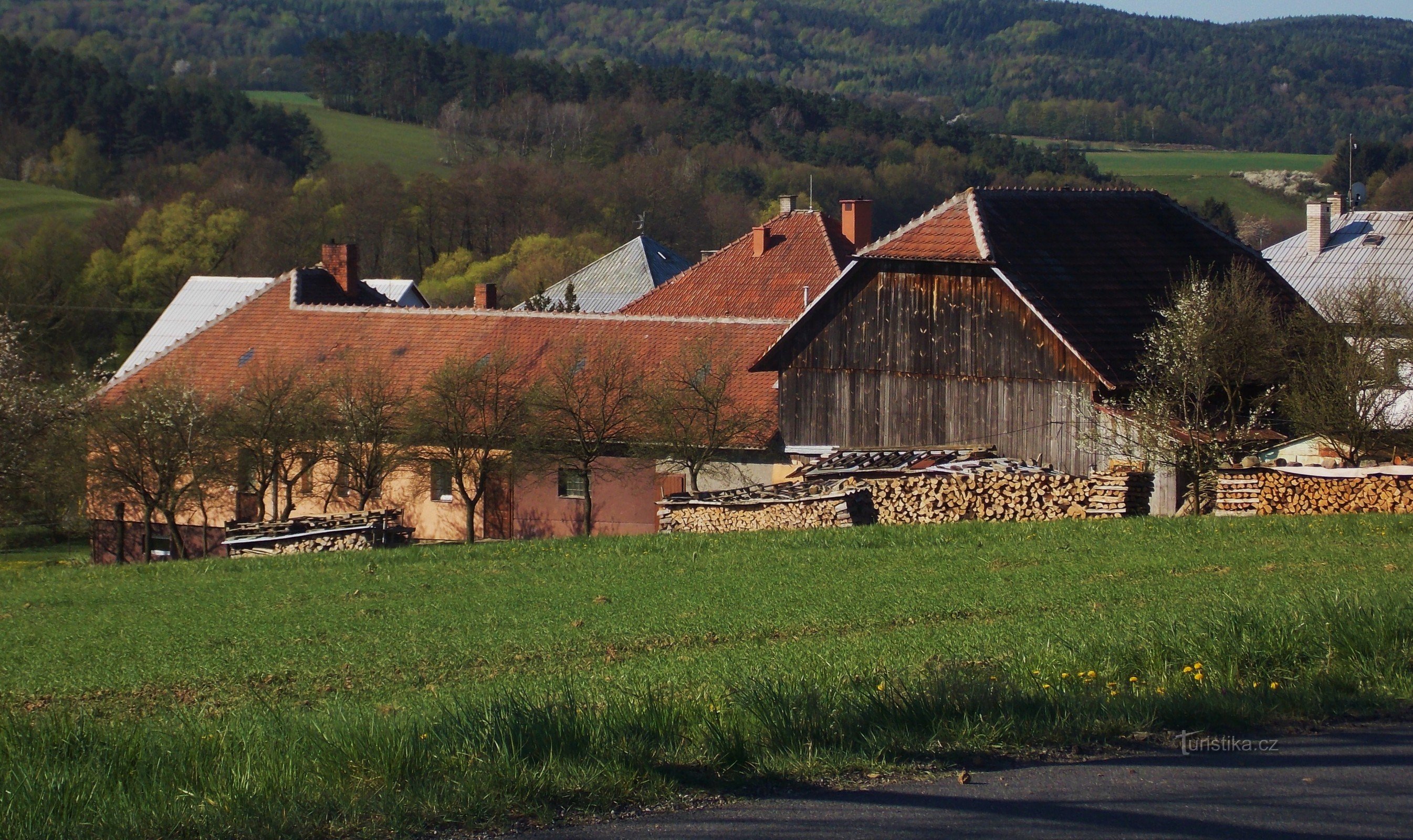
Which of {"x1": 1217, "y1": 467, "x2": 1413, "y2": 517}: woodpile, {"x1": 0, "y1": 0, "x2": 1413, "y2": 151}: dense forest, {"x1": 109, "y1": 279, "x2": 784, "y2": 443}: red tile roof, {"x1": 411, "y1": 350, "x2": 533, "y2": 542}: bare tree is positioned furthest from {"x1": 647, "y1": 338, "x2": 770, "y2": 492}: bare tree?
{"x1": 0, "y1": 0, "x2": 1413, "y2": 151}: dense forest

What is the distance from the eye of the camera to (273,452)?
28.2m

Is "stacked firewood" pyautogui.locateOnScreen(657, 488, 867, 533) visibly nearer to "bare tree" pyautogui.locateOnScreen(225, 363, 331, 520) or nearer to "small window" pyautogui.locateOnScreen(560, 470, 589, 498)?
"small window" pyautogui.locateOnScreen(560, 470, 589, 498)

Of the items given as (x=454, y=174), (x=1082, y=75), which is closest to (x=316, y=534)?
(x=454, y=174)

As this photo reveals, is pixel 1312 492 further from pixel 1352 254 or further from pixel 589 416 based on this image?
pixel 1352 254

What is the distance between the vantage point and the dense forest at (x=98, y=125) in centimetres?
10306

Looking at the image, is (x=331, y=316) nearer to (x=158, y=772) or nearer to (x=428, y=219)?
(x=158, y=772)

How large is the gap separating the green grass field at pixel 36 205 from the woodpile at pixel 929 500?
7296 centimetres

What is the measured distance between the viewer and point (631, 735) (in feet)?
22.0

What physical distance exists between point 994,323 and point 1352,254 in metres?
27.8

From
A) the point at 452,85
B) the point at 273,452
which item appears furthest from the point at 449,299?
the point at 452,85

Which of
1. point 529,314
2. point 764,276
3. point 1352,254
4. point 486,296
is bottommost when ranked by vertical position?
point 529,314

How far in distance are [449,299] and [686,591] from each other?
58073mm

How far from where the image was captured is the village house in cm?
2498

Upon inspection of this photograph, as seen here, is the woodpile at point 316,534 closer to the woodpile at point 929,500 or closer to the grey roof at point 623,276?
the woodpile at point 929,500
